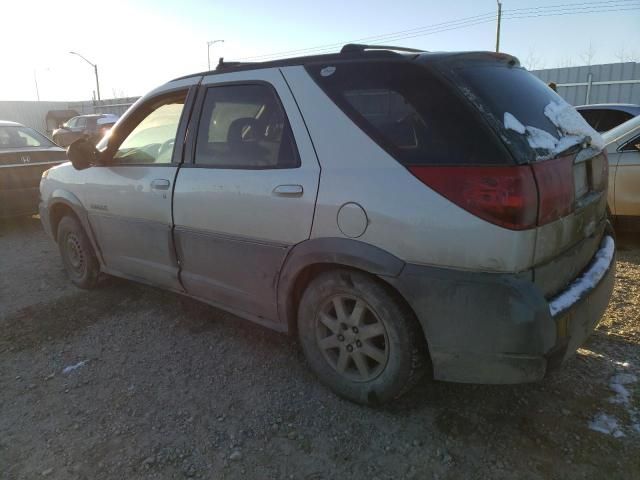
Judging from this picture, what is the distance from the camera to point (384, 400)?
245cm

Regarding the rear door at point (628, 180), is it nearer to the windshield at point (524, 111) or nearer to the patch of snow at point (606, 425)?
the windshield at point (524, 111)

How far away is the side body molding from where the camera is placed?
7.23 ft

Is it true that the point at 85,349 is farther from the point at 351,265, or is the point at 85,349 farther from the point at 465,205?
the point at 465,205

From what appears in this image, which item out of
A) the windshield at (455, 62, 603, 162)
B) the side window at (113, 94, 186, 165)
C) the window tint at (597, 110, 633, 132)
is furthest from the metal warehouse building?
the side window at (113, 94, 186, 165)

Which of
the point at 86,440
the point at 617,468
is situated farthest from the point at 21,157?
the point at 617,468

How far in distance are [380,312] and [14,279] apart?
435 cm

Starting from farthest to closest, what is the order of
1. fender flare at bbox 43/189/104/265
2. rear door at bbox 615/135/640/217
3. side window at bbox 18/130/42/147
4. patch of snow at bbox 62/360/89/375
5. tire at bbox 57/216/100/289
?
side window at bbox 18/130/42/147
rear door at bbox 615/135/640/217
tire at bbox 57/216/100/289
fender flare at bbox 43/189/104/265
patch of snow at bbox 62/360/89/375

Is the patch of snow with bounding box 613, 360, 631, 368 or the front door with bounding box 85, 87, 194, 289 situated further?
the front door with bounding box 85, 87, 194, 289

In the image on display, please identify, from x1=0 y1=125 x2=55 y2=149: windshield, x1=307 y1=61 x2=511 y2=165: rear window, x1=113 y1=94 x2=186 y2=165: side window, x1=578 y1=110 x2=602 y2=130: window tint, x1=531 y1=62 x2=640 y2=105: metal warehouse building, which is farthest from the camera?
x1=531 y1=62 x2=640 y2=105: metal warehouse building

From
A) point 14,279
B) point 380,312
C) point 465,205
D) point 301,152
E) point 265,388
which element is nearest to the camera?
point 465,205

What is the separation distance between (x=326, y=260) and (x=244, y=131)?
104 cm

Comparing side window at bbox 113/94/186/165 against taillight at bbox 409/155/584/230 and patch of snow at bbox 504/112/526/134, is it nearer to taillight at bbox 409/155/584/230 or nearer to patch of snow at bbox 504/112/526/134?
taillight at bbox 409/155/584/230

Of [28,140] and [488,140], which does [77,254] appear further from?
[28,140]

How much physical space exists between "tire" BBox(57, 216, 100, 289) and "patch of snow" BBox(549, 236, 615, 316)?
3.81 m
